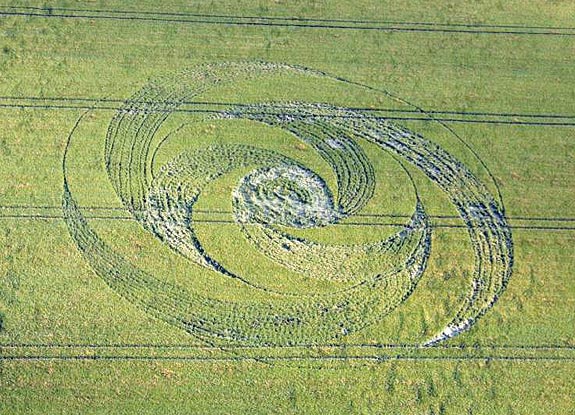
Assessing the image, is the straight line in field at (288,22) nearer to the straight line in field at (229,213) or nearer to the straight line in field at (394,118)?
the straight line in field at (394,118)

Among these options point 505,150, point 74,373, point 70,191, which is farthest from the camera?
point 505,150

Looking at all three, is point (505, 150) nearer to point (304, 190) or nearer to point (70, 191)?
point (304, 190)

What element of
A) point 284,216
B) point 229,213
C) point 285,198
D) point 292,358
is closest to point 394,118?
point 285,198

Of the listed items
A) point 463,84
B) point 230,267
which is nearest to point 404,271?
point 230,267

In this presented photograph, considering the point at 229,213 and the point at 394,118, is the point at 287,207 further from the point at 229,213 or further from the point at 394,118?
the point at 394,118

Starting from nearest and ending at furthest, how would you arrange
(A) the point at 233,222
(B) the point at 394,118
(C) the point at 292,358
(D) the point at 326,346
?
(C) the point at 292,358, (D) the point at 326,346, (A) the point at 233,222, (B) the point at 394,118

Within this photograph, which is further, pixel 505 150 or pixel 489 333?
pixel 505 150

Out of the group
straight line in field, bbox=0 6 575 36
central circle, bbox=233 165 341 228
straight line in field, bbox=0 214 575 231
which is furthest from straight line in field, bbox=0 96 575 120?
straight line in field, bbox=0 214 575 231
